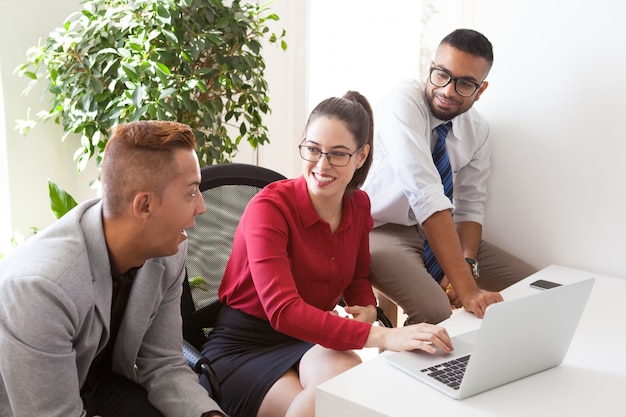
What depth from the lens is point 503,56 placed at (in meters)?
2.36

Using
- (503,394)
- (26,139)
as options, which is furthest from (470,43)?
(26,139)

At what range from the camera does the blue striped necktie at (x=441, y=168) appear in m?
2.33

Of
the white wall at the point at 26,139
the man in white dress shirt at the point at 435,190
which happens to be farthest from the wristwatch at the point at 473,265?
the white wall at the point at 26,139

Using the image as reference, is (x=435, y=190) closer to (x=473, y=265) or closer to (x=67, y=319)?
(x=473, y=265)

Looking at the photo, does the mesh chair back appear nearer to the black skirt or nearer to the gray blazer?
the black skirt

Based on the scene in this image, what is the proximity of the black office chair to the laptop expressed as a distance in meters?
0.52

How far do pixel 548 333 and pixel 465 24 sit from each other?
57.3 inches

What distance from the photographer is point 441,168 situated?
7.68 feet

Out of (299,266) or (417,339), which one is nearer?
(417,339)

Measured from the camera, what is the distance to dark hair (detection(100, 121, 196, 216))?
1.33m

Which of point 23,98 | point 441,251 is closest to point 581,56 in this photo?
point 441,251

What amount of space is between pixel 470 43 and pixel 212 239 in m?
1.02

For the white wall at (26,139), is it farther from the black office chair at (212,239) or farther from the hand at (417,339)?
the hand at (417,339)

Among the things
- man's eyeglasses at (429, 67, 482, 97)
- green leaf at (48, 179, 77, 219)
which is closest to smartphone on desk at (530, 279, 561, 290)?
man's eyeglasses at (429, 67, 482, 97)
